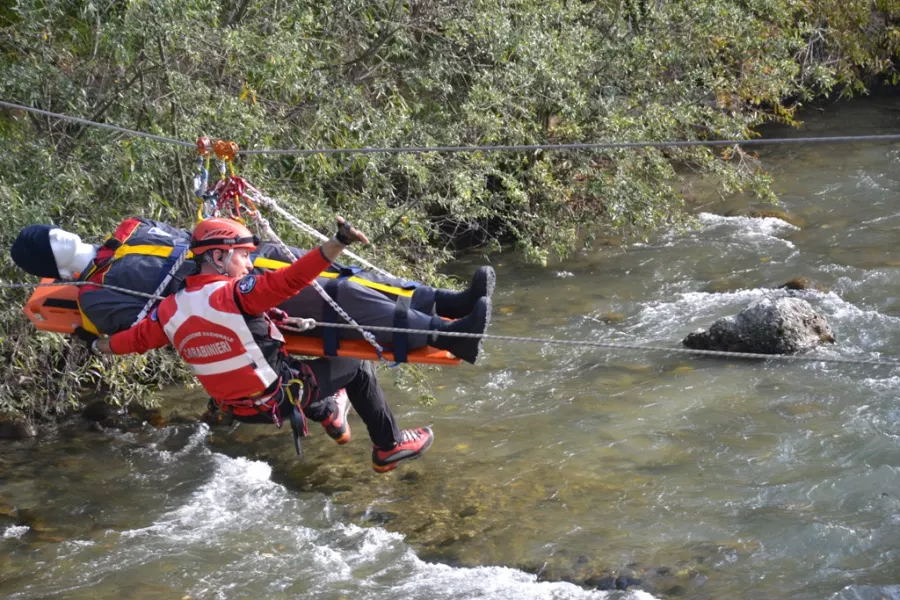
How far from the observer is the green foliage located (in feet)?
24.7

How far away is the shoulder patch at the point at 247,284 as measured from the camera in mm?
5230

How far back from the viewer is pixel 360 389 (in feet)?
21.1

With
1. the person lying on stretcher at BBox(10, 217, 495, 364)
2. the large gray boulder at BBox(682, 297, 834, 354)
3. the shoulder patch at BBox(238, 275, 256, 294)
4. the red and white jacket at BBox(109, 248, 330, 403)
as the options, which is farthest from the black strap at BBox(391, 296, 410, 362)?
the large gray boulder at BBox(682, 297, 834, 354)

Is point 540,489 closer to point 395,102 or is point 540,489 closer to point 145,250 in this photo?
point 145,250

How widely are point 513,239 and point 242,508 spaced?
6.48 meters

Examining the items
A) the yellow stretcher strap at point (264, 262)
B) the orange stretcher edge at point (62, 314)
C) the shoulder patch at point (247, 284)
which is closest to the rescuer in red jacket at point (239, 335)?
the shoulder patch at point (247, 284)

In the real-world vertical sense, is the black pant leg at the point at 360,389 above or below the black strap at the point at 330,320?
below

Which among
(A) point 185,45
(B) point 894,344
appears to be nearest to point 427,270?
(A) point 185,45

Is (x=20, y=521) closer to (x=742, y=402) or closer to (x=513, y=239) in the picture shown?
(x=742, y=402)

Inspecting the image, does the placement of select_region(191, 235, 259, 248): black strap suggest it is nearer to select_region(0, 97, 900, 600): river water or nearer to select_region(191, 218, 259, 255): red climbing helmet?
select_region(191, 218, 259, 255): red climbing helmet

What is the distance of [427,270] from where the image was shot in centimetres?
906

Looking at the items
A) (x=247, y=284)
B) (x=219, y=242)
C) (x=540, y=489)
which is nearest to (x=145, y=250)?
(x=219, y=242)

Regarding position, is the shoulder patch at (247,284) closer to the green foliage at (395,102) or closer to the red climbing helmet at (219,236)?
the red climbing helmet at (219,236)

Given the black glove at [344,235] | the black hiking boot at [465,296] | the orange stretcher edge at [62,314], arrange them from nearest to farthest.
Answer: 1. the black glove at [344,235]
2. the black hiking boot at [465,296]
3. the orange stretcher edge at [62,314]
